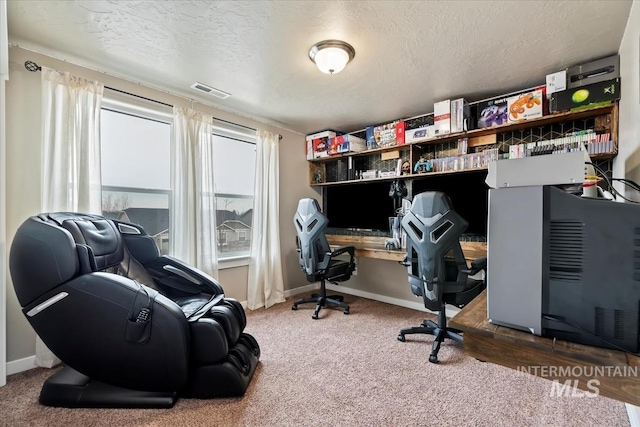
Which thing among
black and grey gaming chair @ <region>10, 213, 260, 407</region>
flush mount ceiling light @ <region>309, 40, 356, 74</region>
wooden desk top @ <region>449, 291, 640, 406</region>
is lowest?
black and grey gaming chair @ <region>10, 213, 260, 407</region>

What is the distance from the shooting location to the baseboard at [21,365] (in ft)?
6.33

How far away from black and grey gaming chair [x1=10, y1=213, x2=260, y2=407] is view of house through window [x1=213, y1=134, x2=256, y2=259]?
61.6 inches

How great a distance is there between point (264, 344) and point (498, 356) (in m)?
2.05

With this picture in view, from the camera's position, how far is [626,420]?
150cm

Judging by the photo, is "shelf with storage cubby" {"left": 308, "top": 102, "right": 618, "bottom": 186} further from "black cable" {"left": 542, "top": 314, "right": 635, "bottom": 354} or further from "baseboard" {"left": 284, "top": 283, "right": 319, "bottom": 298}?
"black cable" {"left": 542, "top": 314, "right": 635, "bottom": 354}

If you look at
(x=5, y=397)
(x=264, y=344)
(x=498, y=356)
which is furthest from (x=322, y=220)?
(x=5, y=397)

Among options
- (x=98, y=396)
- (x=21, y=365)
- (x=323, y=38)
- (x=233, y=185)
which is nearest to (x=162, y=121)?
(x=233, y=185)

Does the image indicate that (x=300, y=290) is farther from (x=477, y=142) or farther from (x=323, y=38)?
(x=323, y=38)

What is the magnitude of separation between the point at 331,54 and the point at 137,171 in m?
2.02

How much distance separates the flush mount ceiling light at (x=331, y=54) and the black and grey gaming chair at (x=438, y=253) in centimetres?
117

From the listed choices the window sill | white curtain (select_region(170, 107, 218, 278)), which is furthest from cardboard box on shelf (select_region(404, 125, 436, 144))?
the window sill

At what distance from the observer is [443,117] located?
2854 mm

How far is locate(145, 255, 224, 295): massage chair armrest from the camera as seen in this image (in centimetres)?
218

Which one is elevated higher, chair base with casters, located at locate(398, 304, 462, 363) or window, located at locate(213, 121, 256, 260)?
window, located at locate(213, 121, 256, 260)
